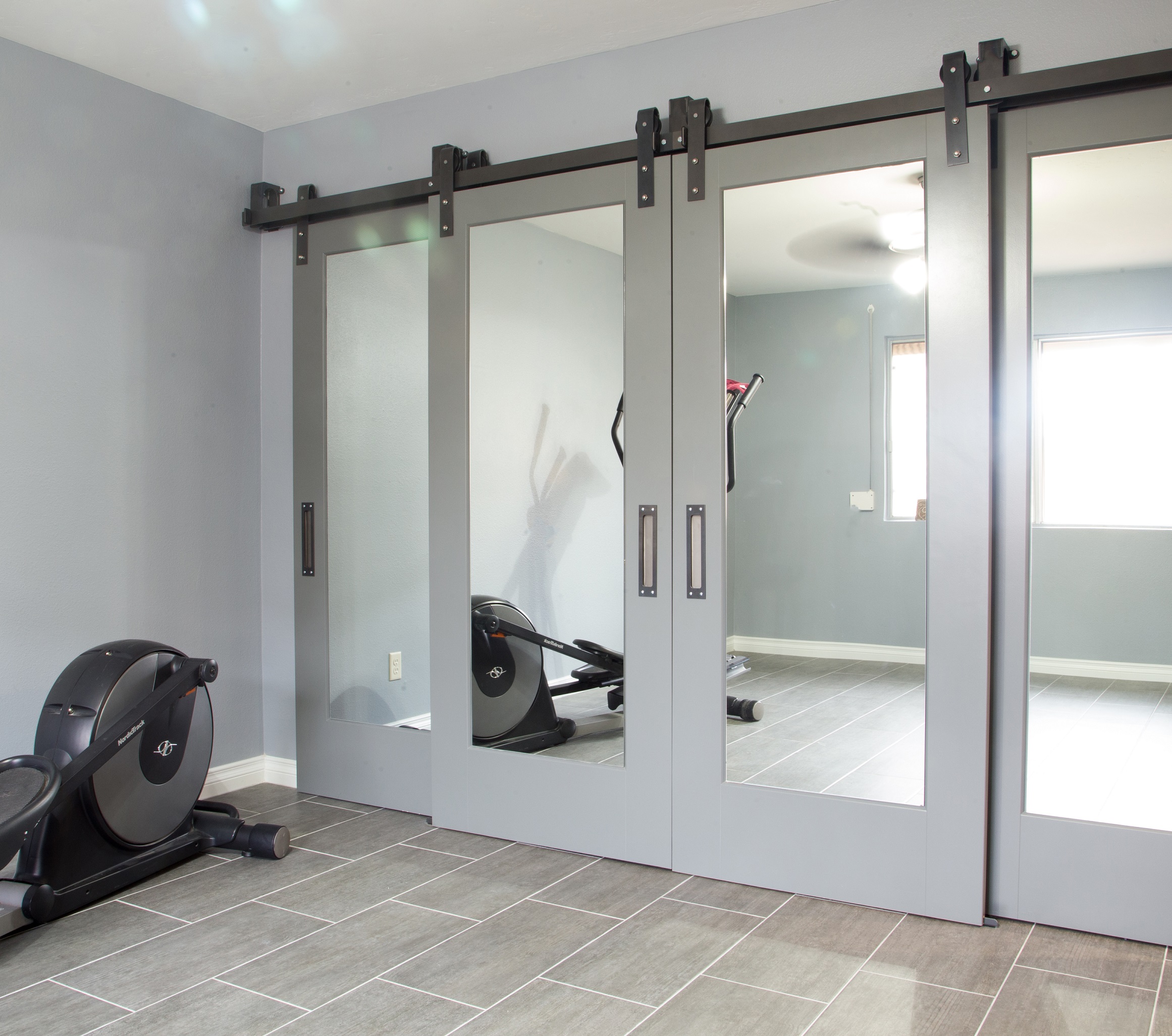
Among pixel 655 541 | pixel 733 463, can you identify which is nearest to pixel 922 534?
pixel 733 463

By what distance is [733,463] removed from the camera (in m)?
2.78

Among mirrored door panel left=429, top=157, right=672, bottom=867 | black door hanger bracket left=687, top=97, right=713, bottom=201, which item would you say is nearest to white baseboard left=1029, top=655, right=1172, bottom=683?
mirrored door panel left=429, top=157, right=672, bottom=867

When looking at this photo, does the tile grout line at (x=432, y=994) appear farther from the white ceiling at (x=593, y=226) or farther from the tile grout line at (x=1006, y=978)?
the white ceiling at (x=593, y=226)

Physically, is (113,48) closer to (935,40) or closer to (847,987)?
(935,40)

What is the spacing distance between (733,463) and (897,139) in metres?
0.96

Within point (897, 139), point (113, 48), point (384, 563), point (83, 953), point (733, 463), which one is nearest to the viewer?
point (83, 953)

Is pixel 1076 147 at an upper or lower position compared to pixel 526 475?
upper

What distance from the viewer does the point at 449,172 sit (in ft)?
10.5

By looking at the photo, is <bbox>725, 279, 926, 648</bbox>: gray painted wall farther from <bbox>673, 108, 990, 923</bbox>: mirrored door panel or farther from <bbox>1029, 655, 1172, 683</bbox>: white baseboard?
<bbox>1029, 655, 1172, 683</bbox>: white baseboard

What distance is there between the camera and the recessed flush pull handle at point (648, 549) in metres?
2.86

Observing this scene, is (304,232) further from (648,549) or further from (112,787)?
(112,787)

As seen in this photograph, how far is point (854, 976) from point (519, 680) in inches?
53.4

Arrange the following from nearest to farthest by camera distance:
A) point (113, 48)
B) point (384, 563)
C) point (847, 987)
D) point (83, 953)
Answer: point (847, 987)
point (83, 953)
point (113, 48)
point (384, 563)

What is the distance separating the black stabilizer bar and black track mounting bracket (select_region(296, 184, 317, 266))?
1561 mm
